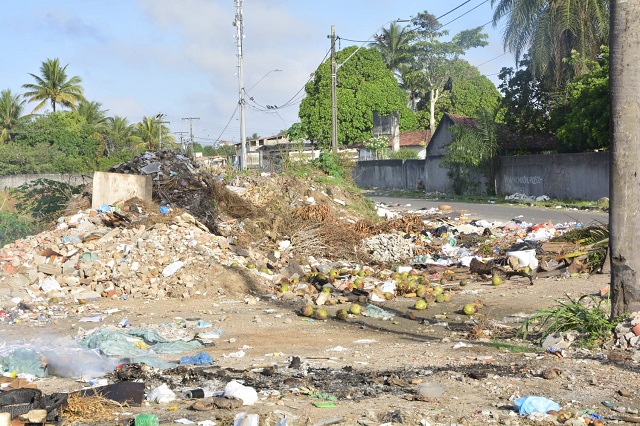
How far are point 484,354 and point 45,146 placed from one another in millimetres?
51398

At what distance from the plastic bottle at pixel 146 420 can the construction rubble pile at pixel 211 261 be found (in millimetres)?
800

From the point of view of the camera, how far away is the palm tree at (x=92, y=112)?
63.4 metres

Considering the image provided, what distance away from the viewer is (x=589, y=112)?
25.2 meters

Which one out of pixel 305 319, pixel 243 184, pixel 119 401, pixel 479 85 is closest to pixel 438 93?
pixel 479 85

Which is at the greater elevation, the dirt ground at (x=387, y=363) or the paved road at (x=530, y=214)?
the paved road at (x=530, y=214)

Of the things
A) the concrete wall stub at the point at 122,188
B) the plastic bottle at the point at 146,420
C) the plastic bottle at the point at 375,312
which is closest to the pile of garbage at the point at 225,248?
the concrete wall stub at the point at 122,188

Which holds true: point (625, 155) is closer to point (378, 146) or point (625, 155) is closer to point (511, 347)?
point (511, 347)

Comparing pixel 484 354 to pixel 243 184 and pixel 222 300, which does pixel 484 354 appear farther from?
pixel 243 184

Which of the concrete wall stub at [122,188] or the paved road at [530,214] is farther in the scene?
the paved road at [530,214]

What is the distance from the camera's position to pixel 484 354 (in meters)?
6.10

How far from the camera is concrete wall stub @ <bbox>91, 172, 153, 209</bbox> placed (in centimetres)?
1302

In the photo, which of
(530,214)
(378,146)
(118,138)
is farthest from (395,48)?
(530,214)

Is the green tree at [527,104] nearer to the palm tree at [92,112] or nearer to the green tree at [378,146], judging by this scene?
the green tree at [378,146]

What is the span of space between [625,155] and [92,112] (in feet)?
207
